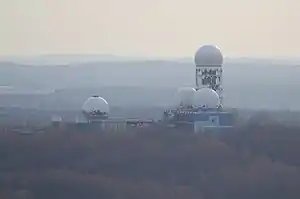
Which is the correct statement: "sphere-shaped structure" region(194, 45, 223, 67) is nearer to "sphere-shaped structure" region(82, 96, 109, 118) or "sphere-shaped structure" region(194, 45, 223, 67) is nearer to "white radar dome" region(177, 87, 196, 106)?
"white radar dome" region(177, 87, 196, 106)

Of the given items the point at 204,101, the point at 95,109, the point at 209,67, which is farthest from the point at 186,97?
the point at 95,109

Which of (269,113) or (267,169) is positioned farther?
(269,113)

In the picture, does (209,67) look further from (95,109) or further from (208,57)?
(95,109)

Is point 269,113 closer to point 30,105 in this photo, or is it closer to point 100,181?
point 30,105

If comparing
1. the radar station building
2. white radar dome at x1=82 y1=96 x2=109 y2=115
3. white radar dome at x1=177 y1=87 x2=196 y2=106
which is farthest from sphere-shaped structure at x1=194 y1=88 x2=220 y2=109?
white radar dome at x1=82 y1=96 x2=109 y2=115

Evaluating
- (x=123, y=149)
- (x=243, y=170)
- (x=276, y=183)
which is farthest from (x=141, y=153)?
(x=276, y=183)
